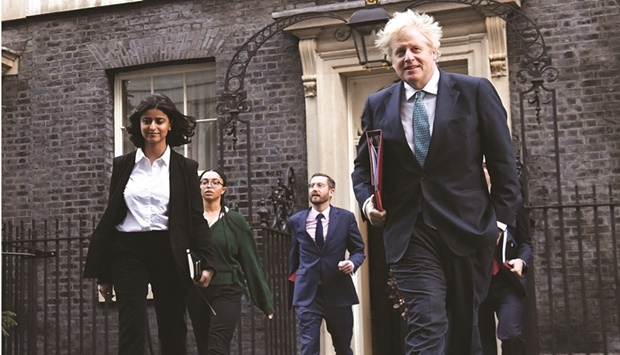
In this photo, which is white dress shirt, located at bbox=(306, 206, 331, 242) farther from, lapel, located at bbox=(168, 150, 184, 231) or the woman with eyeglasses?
lapel, located at bbox=(168, 150, 184, 231)

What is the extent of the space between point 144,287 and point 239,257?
1.94 metres

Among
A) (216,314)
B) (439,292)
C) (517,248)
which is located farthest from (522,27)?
(439,292)

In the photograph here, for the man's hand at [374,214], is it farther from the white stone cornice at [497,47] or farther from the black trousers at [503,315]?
the white stone cornice at [497,47]

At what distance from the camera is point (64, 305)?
39.8ft

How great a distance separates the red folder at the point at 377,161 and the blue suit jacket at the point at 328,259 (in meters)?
3.88

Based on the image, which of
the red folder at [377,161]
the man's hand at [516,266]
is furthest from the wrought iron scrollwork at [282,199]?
the red folder at [377,161]

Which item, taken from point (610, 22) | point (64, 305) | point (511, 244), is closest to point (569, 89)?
point (610, 22)

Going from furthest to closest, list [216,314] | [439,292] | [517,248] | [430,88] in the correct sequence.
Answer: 1. [517,248]
2. [216,314]
3. [430,88]
4. [439,292]

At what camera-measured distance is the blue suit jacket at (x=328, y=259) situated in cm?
844

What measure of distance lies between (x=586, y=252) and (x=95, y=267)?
597cm

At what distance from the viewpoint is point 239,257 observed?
7.53 m

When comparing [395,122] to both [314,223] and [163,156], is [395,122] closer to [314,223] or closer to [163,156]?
[163,156]

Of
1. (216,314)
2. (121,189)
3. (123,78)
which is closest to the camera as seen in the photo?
(121,189)

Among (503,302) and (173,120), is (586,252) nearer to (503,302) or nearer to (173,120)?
(503,302)
